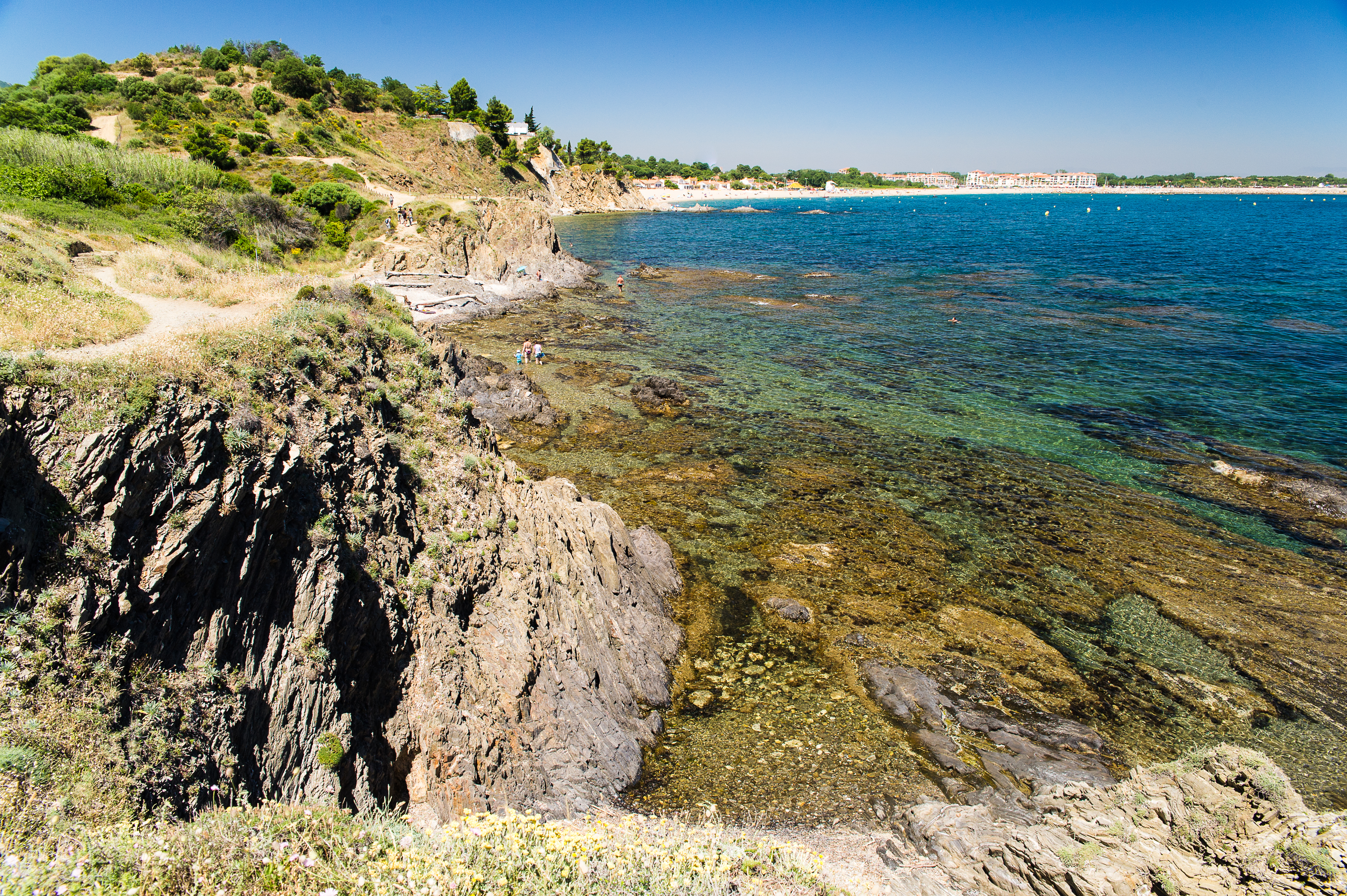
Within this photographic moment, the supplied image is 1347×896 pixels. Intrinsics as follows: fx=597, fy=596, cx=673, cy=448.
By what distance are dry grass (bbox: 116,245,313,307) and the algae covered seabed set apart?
→ 10.8 m

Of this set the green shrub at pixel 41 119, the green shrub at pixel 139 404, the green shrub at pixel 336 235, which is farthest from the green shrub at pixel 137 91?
the green shrub at pixel 139 404

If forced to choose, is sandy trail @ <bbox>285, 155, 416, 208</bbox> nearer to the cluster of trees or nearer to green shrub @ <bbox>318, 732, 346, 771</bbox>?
the cluster of trees

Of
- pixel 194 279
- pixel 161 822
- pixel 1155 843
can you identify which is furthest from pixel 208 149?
pixel 1155 843

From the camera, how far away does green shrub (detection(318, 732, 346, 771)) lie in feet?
31.4

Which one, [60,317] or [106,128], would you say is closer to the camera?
[60,317]

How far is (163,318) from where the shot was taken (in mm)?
15078

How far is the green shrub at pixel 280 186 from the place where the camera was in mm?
54000

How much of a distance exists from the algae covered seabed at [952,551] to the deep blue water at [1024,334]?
15.9 inches

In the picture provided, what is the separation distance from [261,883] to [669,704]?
909 cm

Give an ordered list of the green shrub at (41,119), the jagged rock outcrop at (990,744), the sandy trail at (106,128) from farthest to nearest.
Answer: the sandy trail at (106,128)
the green shrub at (41,119)
the jagged rock outcrop at (990,744)

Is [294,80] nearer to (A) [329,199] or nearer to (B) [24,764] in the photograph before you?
(A) [329,199]

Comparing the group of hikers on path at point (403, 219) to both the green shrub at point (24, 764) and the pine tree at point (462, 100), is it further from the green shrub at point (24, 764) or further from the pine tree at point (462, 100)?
the pine tree at point (462, 100)

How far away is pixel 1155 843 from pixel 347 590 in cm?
1355

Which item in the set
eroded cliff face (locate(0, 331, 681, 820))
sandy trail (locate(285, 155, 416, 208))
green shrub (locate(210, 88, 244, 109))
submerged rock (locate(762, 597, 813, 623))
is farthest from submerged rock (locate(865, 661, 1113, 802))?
green shrub (locate(210, 88, 244, 109))
